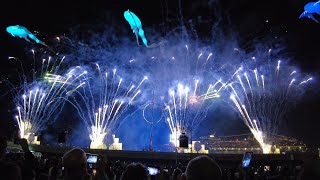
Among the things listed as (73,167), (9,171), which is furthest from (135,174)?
(9,171)

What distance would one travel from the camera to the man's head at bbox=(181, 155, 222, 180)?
10.1ft

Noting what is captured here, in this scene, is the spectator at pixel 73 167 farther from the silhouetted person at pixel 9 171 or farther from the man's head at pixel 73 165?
the silhouetted person at pixel 9 171

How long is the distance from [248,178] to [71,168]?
22.1 feet

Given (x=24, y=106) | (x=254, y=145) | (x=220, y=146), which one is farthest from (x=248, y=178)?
(x=254, y=145)

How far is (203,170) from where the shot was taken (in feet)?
10.1

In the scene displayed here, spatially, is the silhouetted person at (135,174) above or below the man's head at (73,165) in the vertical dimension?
below

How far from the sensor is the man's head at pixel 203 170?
3064 mm

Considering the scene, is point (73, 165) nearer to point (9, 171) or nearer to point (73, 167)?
point (73, 167)

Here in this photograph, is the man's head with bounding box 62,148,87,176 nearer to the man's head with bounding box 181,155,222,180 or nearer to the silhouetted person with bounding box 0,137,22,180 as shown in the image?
the silhouetted person with bounding box 0,137,22,180

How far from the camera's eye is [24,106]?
125 ft

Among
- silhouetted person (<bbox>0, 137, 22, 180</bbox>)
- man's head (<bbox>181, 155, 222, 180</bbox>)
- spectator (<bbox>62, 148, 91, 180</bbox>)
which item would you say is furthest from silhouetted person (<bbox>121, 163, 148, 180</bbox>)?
silhouetted person (<bbox>0, 137, 22, 180</bbox>)

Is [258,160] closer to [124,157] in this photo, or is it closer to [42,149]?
[124,157]

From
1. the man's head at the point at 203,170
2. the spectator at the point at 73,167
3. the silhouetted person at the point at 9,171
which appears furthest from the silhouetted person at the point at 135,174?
the silhouetted person at the point at 9,171

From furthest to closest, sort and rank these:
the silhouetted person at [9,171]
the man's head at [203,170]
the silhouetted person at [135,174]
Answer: the silhouetted person at [135,174] < the silhouetted person at [9,171] < the man's head at [203,170]
